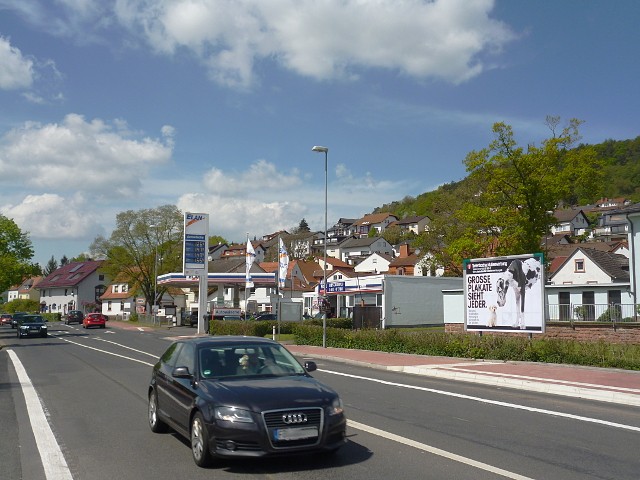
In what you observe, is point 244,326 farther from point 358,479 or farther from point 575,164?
point 358,479

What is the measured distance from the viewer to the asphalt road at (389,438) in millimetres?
7145

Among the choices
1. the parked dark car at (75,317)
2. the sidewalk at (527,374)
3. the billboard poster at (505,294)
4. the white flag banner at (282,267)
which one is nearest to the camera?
the sidewalk at (527,374)

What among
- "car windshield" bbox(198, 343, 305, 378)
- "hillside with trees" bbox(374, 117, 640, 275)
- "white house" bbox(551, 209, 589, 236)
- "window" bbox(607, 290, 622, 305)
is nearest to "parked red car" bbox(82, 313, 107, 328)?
"hillside with trees" bbox(374, 117, 640, 275)

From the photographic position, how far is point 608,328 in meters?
27.7

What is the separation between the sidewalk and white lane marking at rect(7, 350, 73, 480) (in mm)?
10277

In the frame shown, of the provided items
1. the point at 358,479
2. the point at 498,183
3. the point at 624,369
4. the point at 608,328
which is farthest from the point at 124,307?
the point at 358,479

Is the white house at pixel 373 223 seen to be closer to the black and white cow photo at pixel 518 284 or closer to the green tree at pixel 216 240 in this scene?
the green tree at pixel 216 240

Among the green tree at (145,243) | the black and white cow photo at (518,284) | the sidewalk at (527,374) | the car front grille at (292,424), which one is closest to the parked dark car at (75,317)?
the green tree at (145,243)

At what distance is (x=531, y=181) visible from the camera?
123 ft

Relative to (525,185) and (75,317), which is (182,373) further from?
(75,317)

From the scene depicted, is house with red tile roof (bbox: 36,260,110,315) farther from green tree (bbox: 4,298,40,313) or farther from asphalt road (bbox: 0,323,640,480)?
asphalt road (bbox: 0,323,640,480)

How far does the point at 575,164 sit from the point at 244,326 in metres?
21.8

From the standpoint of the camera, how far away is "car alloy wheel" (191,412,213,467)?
706 centimetres

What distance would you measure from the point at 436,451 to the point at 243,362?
2.67 m
